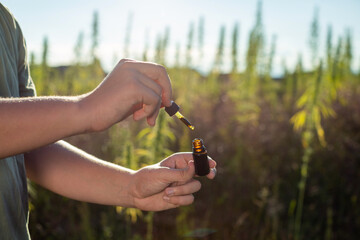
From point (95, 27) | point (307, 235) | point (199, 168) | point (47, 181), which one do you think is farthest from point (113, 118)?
point (95, 27)

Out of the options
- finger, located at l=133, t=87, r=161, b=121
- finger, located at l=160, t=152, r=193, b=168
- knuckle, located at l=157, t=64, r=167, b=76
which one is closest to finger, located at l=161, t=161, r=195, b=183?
finger, located at l=160, t=152, r=193, b=168

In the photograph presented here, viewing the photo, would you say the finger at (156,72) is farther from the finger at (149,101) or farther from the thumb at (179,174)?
the thumb at (179,174)

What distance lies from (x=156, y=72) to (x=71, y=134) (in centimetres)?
29

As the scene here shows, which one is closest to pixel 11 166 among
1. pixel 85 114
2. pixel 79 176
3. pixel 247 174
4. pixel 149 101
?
pixel 79 176

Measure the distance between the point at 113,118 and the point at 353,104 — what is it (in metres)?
8.16

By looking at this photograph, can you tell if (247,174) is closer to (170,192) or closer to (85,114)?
(170,192)

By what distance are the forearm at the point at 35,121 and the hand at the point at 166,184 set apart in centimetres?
35

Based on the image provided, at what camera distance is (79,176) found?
1.16 m

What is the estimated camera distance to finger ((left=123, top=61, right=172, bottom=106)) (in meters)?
0.86

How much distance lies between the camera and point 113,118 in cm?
82

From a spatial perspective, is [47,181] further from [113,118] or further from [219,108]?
[219,108]

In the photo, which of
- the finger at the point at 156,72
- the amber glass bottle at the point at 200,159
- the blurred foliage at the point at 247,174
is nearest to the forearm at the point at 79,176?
the amber glass bottle at the point at 200,159

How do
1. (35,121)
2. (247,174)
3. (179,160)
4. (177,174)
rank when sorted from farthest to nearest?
1. (247,174)
2. (179,160)
3. (177,174)
4. (35,121)

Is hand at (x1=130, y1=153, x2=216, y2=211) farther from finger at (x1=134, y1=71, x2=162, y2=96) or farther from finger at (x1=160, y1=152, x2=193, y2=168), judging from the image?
finger at (x1=134, y1=71, x2=162, y2=96)
